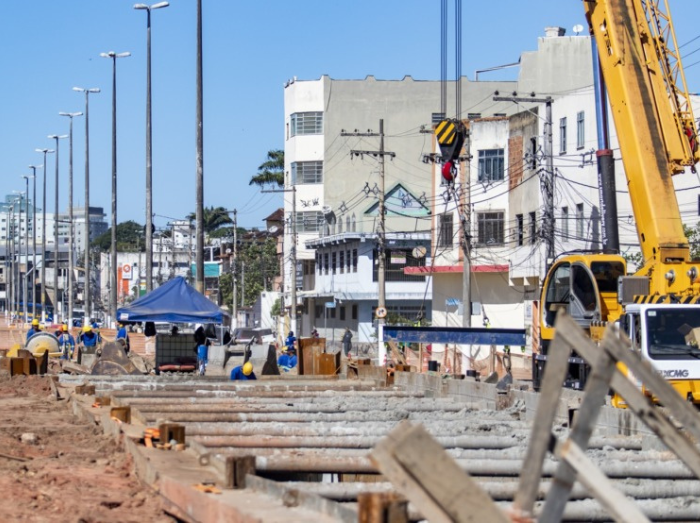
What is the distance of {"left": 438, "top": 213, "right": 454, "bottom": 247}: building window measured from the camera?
2130 inches

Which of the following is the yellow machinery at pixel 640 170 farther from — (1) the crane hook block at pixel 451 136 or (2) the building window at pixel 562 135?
(2) the building window at pixel 562 135

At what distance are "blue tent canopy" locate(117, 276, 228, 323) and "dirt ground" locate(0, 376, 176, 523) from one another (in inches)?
552

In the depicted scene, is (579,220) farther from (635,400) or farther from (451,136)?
(635,400)

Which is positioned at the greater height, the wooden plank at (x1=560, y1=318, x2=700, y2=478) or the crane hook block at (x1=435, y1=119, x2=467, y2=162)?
the crane hook block at (x1=435, y1=119, x2=467, y2=162)

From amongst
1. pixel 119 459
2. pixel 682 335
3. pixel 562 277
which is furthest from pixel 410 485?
pixel 562 277

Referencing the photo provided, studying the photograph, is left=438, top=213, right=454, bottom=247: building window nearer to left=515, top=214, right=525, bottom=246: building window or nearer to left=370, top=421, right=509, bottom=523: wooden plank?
left=515, top=214, right=525, bottom=246: building window

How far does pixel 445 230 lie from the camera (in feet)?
178

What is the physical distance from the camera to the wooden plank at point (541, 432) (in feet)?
15.5

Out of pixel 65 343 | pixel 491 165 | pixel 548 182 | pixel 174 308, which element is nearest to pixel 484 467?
pixel 174 308

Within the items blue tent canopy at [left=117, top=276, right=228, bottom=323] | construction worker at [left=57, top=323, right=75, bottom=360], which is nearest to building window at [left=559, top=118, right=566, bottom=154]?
blue tent canopy at [left=117, top=276, right=228, bottom=323]

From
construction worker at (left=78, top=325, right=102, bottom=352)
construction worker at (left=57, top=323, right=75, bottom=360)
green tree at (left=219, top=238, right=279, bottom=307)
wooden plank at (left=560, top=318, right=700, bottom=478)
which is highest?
green tree at (left=219, top=238, right=279, bottom=307)

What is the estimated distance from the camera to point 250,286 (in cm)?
9744

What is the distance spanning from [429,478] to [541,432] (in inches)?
19.8

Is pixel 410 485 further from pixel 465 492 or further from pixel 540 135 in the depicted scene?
pixel 540 135
